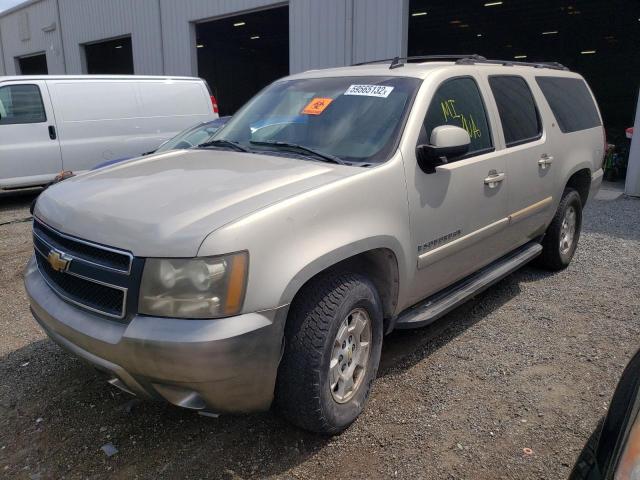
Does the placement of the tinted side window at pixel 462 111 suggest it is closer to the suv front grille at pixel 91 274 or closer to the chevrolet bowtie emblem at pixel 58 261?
the suv front grille at pixel 91 274

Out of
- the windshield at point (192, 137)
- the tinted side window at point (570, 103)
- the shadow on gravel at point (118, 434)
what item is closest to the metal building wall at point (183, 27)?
the windshield at point (192, 137)

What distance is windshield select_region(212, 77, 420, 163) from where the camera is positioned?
3129mm

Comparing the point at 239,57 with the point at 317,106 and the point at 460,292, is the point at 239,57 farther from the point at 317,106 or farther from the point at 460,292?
the point at 460,292

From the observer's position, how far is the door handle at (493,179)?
366 centimetres

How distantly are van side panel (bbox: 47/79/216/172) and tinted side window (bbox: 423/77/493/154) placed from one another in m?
7.04

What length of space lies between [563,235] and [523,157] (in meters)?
1.51

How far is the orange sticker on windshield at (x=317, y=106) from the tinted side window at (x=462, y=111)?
0.64 meters

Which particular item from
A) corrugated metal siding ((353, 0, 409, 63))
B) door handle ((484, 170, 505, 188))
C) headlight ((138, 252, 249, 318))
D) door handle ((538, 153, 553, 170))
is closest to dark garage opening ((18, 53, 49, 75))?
corrugated metal siding ((353, 0, 409, 63))

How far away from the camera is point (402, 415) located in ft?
9.80

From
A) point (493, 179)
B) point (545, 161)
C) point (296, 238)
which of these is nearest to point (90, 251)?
point (296, 238)

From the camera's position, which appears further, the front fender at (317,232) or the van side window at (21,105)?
the van side window at (21,105)

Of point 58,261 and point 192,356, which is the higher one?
point 58,261

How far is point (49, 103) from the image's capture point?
8.59 m

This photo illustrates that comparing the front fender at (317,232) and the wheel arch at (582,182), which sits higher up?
the front fender at (317,232)
